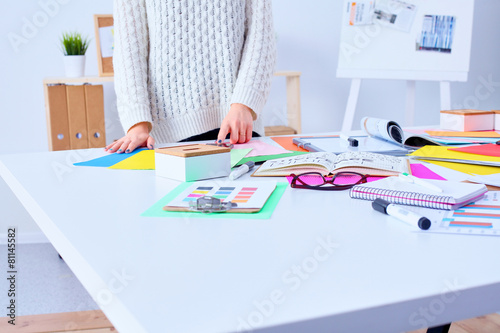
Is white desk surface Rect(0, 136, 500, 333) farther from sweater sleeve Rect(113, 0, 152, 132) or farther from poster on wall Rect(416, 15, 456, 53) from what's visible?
poster on wall Rect(416, 15, 456, 53)

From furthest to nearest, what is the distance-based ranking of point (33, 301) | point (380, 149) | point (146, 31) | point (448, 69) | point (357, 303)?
point (448, 69)
point (33, 301)
point (146, 31)
point (380, 149)
point (357, 303)

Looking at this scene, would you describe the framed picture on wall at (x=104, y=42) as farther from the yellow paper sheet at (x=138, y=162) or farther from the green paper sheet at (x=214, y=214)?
the green paper sheet at (x=214, y=214)

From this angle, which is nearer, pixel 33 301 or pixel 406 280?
pixel 406 280

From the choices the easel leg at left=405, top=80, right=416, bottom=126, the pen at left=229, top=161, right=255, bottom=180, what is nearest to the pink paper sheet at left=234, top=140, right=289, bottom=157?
the pen at left=229, top=161, right=255, bottom=180

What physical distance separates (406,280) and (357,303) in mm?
64

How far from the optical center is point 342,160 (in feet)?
2.90

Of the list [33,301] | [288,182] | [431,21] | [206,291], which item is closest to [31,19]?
[33,301]

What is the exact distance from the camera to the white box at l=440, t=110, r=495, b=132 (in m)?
1.39

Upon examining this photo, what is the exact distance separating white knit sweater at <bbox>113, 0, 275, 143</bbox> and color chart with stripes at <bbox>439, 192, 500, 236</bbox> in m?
0.73

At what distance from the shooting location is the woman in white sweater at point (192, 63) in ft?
4.17

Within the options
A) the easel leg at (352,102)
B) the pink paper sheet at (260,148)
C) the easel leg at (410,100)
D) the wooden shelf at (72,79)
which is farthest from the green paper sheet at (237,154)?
the easel leg at (410,100)

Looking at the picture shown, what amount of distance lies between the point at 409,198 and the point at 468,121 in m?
0.85

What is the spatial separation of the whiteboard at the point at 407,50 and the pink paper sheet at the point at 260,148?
1.49 m

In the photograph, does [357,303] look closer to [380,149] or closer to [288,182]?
[288,182]
